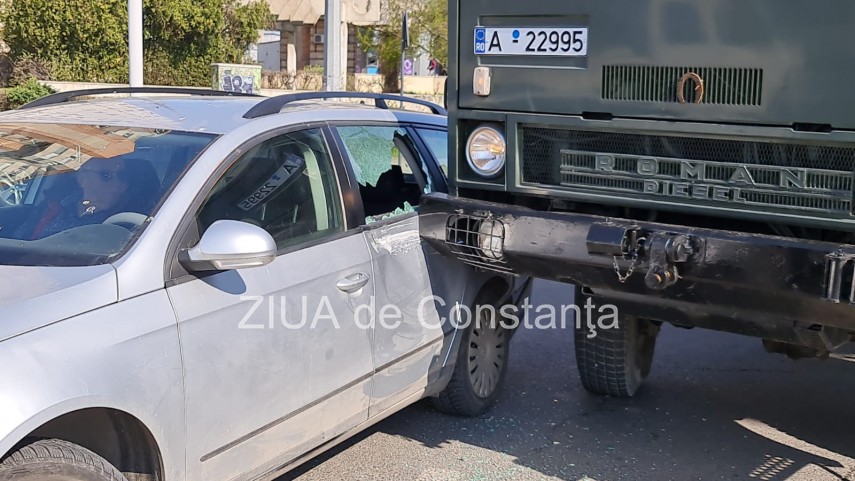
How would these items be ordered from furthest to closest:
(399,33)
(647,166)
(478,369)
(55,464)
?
(399,33) < (478,369) < (647,166) < (55,464)

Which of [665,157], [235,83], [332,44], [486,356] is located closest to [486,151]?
[665,157]

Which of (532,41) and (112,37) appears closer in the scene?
(532,41)

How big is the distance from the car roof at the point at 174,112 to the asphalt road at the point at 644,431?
5.34 ft

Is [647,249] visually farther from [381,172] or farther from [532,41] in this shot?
→ [381,172]

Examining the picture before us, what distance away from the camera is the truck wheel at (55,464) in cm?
234

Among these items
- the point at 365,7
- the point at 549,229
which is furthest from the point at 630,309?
the point at 365,7

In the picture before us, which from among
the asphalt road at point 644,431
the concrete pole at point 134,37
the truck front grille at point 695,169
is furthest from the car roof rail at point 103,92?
the concrete pole at point 134,37

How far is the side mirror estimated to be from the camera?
9.38 ft

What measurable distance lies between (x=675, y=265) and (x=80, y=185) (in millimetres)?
2231

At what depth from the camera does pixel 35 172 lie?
3.39 m

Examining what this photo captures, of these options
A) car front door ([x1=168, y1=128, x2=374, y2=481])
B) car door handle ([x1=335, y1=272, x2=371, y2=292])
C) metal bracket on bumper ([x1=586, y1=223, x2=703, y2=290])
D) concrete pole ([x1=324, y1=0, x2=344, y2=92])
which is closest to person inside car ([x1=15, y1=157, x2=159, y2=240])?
car front door ([x1=168, y1=128, x2=374, y2=481])

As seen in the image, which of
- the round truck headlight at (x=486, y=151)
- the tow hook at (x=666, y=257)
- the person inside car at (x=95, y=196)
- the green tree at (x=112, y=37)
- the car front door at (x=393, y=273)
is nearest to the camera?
the person inside car at (x=95, y=196)

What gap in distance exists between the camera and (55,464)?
2436mm

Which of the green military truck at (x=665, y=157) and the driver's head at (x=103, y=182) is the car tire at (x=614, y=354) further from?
the driver's head at (x=103, y=182)
